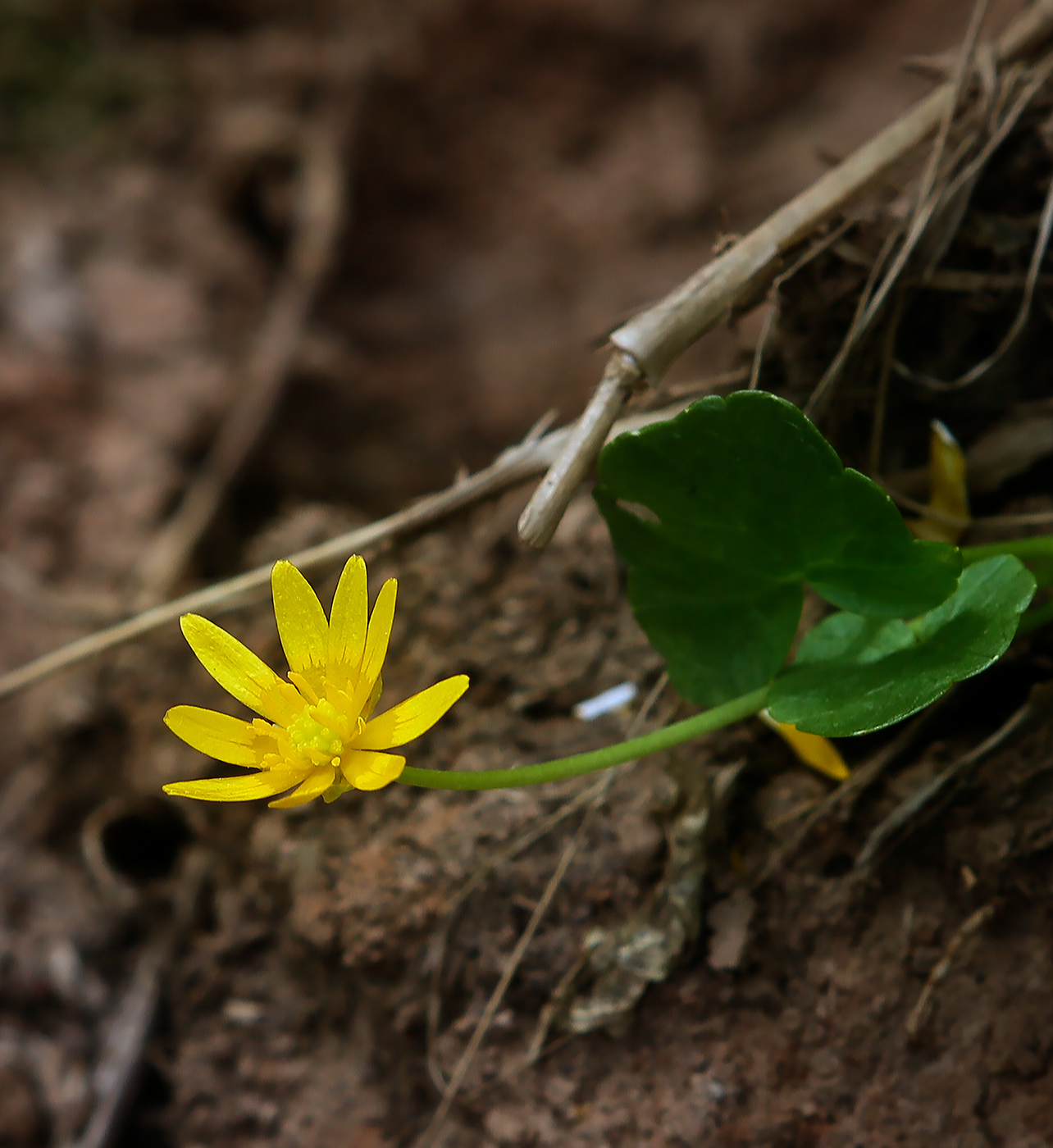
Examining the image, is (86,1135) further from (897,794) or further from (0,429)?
(0,429)

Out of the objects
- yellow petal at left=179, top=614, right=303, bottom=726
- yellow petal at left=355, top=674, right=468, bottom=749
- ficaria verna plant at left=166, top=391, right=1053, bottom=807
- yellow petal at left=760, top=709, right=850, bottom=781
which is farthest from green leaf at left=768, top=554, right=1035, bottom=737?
yellow petal at left=179, top=614, right=303, bottom=726

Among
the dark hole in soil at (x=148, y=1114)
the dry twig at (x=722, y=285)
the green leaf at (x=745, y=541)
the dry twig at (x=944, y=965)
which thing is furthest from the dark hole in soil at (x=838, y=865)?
the dark hole in soil at (x=148, y=1114)

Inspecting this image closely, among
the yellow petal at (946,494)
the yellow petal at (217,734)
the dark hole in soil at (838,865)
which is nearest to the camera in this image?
the yellow petal at (217,734)

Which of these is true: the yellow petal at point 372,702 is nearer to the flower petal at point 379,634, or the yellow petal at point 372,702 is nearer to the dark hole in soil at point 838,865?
the flower petal at point 379,634

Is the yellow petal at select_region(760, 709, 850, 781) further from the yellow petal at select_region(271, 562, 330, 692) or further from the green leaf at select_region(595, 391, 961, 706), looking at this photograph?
the yellow petal at select_region(271, 562, 330, 692)

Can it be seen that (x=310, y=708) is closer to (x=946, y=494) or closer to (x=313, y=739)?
(x=313, y=739)

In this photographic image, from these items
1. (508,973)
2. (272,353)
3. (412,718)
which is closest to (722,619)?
(412,718)

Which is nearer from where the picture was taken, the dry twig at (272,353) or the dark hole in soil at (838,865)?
the dark hole in soil at (838,865)
